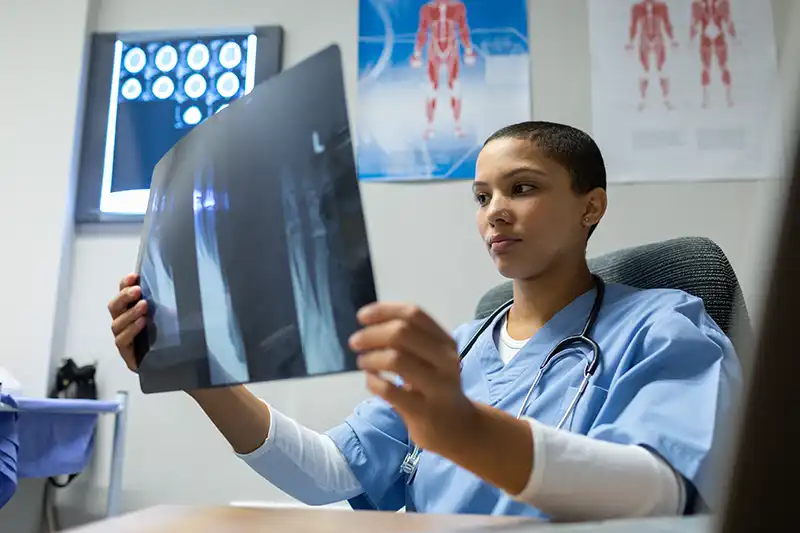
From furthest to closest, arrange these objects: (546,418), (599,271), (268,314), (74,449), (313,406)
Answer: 1. (313,406)
2. (74,449)
3. (599,271)
4. (546,418)
5. (268,314)

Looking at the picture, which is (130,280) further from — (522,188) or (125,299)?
(522,188)

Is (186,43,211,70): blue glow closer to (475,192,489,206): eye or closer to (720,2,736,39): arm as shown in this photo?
(475,192,489,206): eye

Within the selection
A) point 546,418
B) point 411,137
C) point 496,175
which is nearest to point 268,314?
point 546,418

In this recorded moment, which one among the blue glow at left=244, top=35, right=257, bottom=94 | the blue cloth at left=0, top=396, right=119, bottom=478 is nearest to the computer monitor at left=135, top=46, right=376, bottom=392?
the blue cloth at left=0, top=396, right=119, bottom=478

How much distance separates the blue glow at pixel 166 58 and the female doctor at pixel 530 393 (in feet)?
4.31

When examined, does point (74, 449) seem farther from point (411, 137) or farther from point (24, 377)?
point (411, 137)

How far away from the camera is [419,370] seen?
0.43 m

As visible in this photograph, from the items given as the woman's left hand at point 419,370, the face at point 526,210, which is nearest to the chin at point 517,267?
the face at point 526,210

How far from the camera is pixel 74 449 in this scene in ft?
4.63

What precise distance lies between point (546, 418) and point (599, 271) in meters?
0.37

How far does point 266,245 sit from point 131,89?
1.62m

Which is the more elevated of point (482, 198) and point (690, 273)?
point (482, 198)

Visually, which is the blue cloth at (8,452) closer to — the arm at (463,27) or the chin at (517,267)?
the chin at (517,267)

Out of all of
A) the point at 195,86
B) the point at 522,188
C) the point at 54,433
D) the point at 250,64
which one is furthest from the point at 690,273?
the point at 195,86
